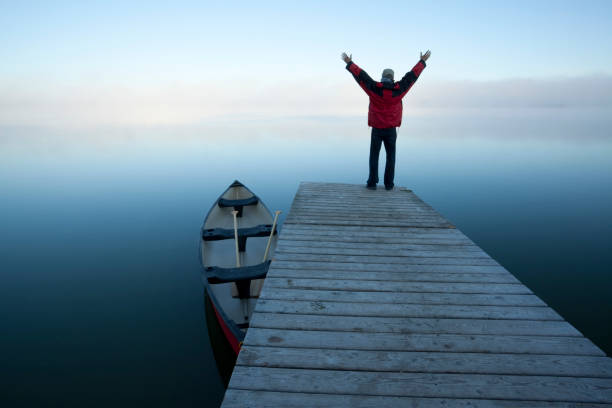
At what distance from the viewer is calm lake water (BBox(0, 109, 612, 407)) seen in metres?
4.82

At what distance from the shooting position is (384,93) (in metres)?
5.47

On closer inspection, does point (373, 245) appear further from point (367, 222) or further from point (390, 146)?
point (390, 146)

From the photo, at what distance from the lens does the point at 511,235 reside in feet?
31.6

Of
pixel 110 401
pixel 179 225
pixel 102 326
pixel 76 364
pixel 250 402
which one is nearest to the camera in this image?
pixel 250 402

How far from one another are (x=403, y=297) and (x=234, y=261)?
173 inches

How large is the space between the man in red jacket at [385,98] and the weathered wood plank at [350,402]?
457cm

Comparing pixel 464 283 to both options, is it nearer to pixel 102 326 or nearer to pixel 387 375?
pixel 387 375

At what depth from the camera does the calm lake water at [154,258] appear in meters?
Result: 4.82

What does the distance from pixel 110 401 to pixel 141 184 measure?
14524mm

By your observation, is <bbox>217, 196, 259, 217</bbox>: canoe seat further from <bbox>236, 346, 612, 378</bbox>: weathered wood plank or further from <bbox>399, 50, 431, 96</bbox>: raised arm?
<bbox>236, 346, 612, 378</bbox>: weathered wood plank

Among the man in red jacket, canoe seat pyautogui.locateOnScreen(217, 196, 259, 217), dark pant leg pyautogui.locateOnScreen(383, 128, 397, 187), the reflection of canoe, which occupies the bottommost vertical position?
the reflection of canoe

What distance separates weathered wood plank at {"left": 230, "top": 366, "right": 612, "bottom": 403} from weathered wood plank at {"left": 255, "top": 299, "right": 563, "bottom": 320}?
2.06ft

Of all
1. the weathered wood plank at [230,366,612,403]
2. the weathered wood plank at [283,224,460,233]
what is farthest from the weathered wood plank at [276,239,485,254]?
the weathered wood plank at [230,366,612,403]

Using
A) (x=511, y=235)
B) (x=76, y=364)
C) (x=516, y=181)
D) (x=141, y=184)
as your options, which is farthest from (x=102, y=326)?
(x=516, y=181)
